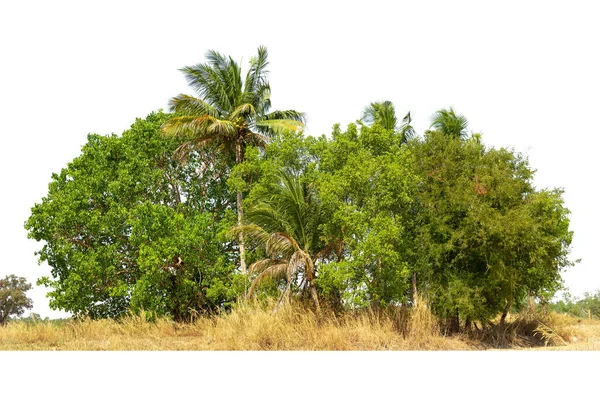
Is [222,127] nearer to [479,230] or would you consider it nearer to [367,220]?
[367,220]

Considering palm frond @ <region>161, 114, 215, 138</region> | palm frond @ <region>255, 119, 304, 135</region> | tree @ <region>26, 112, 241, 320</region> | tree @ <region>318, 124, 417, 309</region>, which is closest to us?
tree @ <region>318, 124, 417, 309</region>

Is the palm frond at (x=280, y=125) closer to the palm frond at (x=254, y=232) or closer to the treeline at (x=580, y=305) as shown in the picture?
the palm frond at (x=254, y=232)

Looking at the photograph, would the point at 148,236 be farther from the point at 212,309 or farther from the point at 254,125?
the point at 254,125

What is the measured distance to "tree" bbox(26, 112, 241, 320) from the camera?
797 inches

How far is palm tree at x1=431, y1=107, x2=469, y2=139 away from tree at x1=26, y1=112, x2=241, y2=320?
12814 millimetres

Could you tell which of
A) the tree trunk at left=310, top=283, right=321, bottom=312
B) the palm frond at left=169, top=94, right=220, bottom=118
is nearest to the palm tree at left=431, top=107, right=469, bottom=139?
the palm frond at left=169, top=94, right=220, bottom=118

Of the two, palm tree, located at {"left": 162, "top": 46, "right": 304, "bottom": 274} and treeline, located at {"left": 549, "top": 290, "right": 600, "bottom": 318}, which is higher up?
palm tree, located at {"left": 162, "top": 46, "right": 304, "bottom": 274}

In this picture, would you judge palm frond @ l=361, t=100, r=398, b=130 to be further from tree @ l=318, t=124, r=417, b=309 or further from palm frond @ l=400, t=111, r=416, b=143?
tree @ l=318, t=124, r=417, b=309

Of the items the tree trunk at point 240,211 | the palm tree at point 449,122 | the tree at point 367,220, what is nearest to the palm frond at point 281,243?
the tree at point 367,220

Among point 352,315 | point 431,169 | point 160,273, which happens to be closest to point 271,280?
point 352,315

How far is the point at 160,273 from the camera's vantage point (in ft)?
65.4

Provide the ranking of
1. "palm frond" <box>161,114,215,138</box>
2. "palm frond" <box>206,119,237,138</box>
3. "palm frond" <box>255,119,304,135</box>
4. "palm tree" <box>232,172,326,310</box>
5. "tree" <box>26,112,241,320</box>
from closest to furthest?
"palm tree" <box>232,172,326,310</box> → "tree" <box>26,112,241,320</box> → "palm frond" <box>206,119,237,138</box> → "palm frond" <box>161,114,215,138</box> → "palm frond" <box>255,119,304,135</box>

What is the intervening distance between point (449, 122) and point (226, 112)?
1178 centimetres

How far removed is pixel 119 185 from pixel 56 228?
2.98 m
